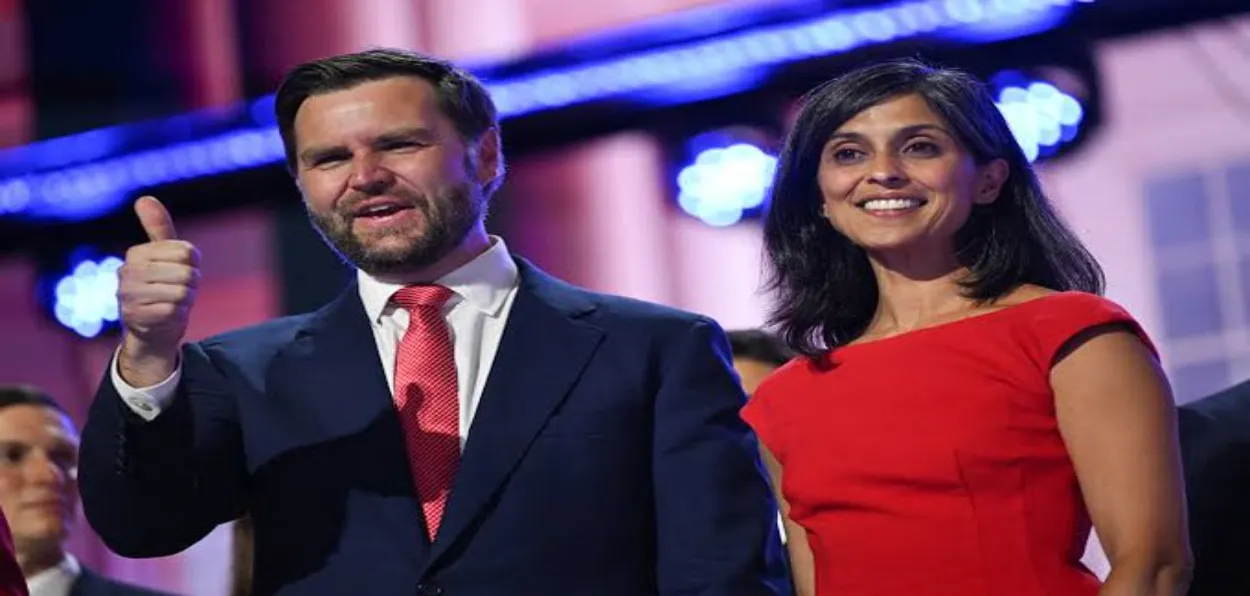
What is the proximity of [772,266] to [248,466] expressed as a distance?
73cm

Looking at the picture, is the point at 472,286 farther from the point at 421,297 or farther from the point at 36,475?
the point at 36,475

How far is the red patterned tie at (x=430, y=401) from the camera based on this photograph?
2.36 metres

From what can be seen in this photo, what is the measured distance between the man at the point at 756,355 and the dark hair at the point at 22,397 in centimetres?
140

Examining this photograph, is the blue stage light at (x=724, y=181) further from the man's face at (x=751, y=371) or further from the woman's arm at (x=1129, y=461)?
the woman's arm at (x=1129, y=461)

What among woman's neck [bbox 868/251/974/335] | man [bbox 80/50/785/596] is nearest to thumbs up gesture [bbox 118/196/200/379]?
man [bbox 80/50/785/596]

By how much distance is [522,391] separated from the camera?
2.40 meters

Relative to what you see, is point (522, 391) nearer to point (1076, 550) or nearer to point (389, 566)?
point (389, 566)

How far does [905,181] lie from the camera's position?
7.58ft

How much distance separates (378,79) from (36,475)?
159 cm

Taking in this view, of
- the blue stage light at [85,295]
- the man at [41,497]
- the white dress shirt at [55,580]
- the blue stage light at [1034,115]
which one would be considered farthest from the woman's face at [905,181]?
the blue stage light at [85,295]

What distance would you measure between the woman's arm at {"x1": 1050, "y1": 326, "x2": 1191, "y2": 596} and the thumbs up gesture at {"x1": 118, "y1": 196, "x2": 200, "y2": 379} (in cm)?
99

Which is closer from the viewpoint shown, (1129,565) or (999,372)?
(1129,565)

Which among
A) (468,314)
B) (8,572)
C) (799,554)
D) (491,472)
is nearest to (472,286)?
(468,314)

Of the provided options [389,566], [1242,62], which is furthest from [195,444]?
[1242,62]
